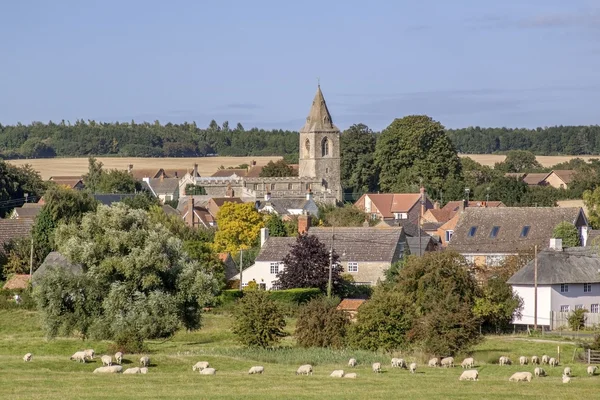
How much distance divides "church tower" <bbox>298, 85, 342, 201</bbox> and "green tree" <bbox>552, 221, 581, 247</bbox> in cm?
7644

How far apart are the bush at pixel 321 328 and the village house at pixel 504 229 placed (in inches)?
1076

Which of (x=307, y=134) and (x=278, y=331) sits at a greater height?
(x=307, y=134)

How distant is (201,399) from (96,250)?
79.9ft

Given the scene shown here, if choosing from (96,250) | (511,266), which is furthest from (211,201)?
(96,250)

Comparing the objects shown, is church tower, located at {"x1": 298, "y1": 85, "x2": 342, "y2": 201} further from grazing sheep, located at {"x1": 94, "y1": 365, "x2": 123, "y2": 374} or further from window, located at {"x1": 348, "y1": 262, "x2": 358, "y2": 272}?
grazing sheep, located at {"x1": 94, "y1": 365, "x2": 123, "y2": 374}

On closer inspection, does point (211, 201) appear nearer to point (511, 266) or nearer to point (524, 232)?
point (524, 232)

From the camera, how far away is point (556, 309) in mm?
71812

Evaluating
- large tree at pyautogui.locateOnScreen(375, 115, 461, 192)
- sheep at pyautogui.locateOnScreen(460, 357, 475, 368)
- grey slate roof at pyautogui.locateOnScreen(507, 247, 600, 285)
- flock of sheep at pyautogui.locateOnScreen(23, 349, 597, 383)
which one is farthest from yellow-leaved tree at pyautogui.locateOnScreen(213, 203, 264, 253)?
large tree at pyautogui.locateOnScreen(375, 115, 461, 192)

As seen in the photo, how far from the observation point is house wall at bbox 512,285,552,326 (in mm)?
71375

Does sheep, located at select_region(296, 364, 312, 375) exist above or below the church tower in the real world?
below

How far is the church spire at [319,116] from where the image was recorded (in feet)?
542

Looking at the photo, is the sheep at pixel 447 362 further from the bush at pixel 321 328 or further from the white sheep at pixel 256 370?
the white sheep at pixel 256 370

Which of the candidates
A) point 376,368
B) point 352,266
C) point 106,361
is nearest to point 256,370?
point 376,368

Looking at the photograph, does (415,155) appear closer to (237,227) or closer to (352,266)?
(237,227)
